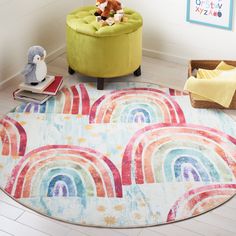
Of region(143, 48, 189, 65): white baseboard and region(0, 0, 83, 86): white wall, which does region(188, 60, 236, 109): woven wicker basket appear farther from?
region(0, 0, 83, 86): white wall

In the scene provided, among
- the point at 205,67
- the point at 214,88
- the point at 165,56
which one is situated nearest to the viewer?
the point at 214,88

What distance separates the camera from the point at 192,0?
3.60m

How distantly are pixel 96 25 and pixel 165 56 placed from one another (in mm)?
737

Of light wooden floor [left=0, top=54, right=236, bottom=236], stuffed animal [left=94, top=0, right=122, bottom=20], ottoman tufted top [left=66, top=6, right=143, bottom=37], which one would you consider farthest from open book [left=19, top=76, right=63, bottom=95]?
light wooden floor [left=0, top=54, right=236, bottom=236]

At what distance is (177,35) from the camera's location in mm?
3814

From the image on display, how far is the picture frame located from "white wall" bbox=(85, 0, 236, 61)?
42 mm

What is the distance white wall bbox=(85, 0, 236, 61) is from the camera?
367cm

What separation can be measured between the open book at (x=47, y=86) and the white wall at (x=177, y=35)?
86 cm

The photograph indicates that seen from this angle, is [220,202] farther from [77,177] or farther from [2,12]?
[2,12]

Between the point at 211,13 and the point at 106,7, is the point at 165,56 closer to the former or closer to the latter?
the point at 211,13

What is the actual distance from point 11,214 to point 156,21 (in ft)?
6.53

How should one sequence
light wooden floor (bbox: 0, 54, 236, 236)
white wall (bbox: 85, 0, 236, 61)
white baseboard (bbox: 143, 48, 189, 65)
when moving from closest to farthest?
light wooden floor (bbox: 0, 54, 236, 236)
white wall (bbox: 85, 0, 236, 61)
white baseboard (bbox: 143, 48, 189, 65)

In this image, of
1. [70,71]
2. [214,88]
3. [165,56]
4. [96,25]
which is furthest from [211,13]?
[70,71]

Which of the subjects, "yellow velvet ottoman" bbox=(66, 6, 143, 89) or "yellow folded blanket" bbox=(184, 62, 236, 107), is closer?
"yellow folded blanket" bbox=(184, 62, 236, 107)
